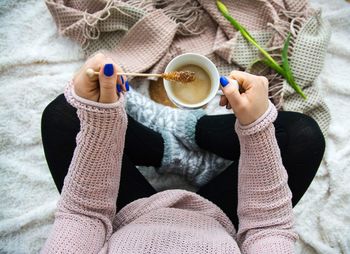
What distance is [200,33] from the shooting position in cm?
101

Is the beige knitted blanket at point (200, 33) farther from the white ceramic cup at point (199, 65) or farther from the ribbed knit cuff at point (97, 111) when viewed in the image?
the ribbed knit cuff at point (97, 111)

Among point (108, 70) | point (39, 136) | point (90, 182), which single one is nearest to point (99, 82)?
point (108, 70)

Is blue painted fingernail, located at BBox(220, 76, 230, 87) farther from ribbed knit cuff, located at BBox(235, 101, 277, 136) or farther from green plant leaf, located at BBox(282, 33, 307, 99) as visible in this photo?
green plant leaf, located at BBox(282, 33, 307, 99)

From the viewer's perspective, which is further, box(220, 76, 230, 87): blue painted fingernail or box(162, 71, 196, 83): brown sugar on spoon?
box(162, 71, 196, 83): brown sugar on spoon

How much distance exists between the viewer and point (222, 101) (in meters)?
0.62

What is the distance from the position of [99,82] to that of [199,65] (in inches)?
14.4

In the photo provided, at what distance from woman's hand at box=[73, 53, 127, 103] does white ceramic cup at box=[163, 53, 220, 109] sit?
0.27 m

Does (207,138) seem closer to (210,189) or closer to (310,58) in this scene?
(210,189)

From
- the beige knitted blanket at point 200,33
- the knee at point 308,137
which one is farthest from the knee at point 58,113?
the knee at point 308,137

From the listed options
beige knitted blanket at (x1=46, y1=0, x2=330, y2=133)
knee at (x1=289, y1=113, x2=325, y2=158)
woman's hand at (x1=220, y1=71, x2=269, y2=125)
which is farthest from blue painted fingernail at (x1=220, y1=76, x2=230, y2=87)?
beige knitted blanket at (x1=46, y1=0, x2=330, y2=133)

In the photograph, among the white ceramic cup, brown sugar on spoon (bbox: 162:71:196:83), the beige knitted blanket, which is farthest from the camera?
the beige knitted blanket

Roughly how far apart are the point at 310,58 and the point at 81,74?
0.61 metres

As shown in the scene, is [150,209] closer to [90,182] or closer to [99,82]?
[90,182]

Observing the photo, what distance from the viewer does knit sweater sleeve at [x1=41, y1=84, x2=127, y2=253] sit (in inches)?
22.9
